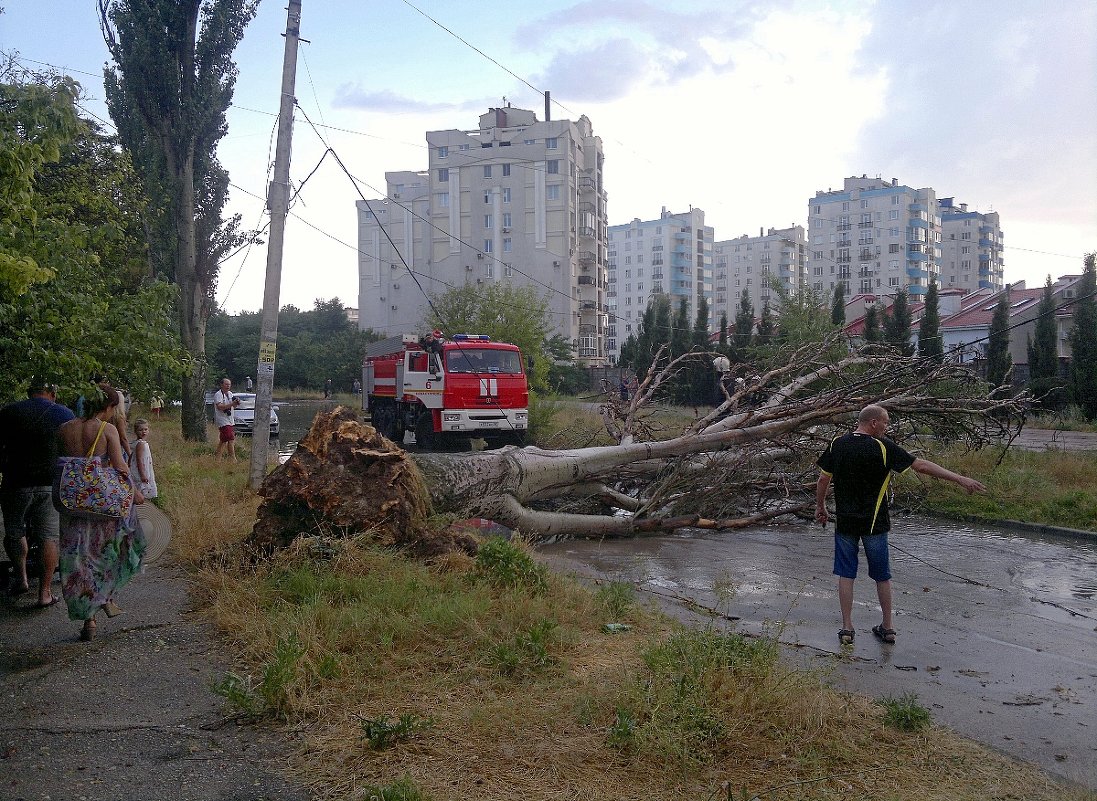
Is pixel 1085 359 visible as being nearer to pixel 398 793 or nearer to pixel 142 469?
pixel 142 469

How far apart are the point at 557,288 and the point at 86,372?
5669 centimetres

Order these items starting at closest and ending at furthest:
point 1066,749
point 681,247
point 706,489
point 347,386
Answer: point 1066,749
point 706,489
point 347,386
point 681,247

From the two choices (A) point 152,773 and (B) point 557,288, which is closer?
(A) point 152,773

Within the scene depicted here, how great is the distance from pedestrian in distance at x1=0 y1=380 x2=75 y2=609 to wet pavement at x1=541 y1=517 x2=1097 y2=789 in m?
4.53

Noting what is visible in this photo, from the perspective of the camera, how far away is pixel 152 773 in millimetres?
3623

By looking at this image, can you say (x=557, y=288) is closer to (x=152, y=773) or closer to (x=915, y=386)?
(x=915, y=386)

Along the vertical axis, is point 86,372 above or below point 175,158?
below

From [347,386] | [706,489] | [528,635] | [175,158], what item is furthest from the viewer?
[347,386]

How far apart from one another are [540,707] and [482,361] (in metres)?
15.5

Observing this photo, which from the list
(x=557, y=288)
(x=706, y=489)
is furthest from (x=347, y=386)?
(x=706, y=489)

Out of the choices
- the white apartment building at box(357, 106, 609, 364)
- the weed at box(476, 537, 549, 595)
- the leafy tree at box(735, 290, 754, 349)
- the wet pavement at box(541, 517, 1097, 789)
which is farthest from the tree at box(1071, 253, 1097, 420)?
the white apartment building at box(357, 106, 609, 364)

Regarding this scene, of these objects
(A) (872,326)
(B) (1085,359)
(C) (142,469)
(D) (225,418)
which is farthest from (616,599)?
(A) (872,326)

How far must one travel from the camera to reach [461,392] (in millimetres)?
18938

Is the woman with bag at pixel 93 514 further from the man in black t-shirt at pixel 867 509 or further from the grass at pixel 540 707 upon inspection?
the man in black t-shirt at pixel 867 509
